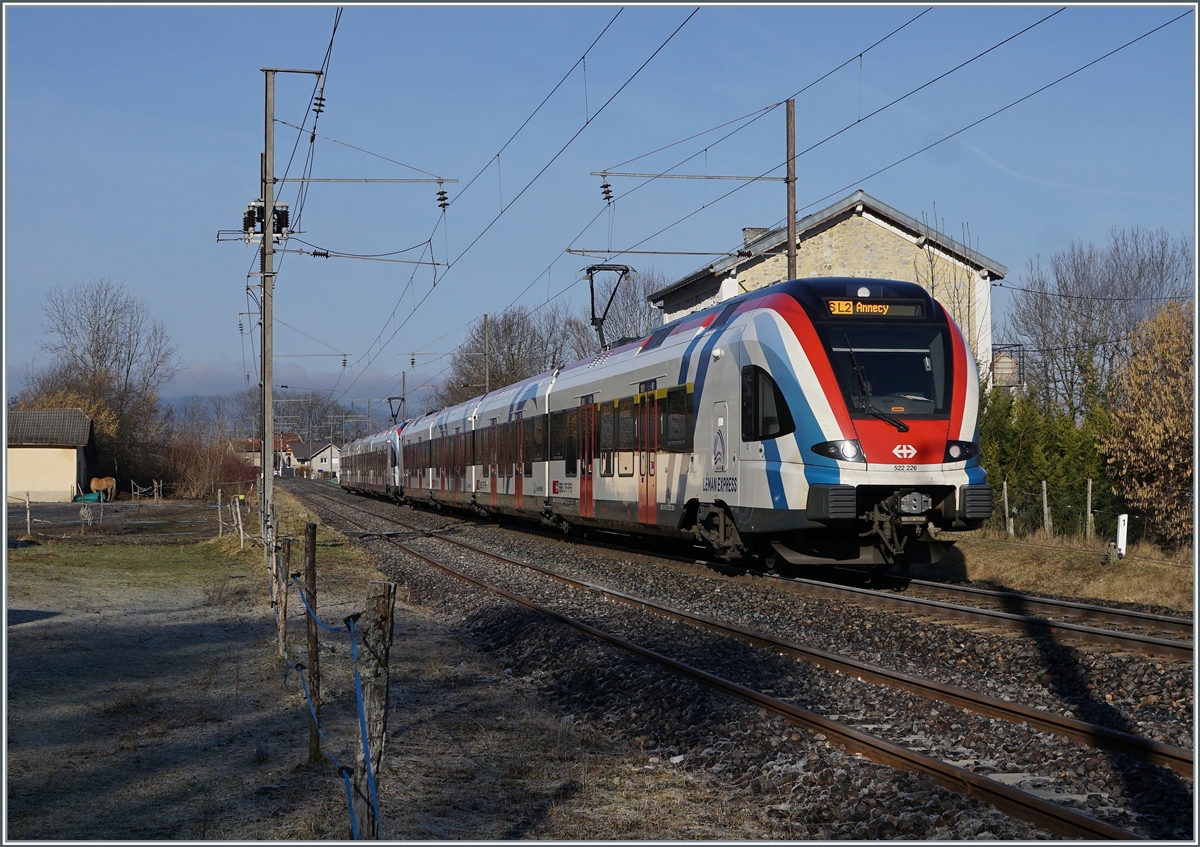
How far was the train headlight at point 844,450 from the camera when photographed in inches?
495

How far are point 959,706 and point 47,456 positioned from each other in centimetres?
5236

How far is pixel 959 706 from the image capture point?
7.74 m

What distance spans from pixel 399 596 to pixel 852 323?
737 centimetres

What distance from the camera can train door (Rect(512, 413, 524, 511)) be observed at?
25.7 m

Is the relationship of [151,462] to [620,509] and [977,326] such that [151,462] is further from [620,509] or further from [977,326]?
[620,509]

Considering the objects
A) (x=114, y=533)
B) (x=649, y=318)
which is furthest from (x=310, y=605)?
(x=649, y=318)

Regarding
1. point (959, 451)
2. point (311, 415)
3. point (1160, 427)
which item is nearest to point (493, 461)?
point (1160, 427)

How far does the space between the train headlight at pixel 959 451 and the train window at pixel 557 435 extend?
10298 millimetres

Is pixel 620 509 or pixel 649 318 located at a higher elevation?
pixel 649 318

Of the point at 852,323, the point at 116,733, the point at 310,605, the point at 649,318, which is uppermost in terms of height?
the point at 649,318

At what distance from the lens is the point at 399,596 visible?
15938 millimetres

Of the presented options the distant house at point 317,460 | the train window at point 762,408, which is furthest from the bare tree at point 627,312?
the distant house at point 317,460

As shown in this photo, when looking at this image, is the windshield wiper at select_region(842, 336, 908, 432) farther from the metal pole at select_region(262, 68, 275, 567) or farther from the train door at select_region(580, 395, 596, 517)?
the metal pole at select_region(262, 68, 275, 567)

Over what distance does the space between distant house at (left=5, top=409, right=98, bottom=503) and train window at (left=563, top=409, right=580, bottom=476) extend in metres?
38.4
